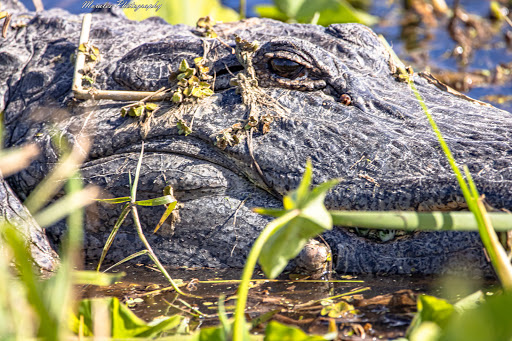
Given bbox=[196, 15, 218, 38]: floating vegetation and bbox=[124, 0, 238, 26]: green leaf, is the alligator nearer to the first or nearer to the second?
bbox=[196, 15, 218, 38]: floating vegetation

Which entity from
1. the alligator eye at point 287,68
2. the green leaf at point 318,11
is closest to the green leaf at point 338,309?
the alligator eye at point 287,68

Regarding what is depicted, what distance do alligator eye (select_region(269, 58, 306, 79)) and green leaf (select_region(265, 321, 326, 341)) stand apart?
5.38 ft

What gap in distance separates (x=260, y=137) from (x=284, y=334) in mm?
1279

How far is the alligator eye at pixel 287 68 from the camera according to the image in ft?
9.89

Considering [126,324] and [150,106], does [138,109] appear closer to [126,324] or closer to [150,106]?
[150,106]

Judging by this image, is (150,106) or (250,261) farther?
(150,106)

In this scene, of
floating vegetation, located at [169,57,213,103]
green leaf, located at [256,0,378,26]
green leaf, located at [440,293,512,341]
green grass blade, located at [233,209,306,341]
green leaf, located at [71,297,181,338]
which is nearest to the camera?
green leaf, located at [440,293,512,341]

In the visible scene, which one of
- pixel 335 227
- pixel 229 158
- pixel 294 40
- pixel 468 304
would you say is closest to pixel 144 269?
pixel 229 158

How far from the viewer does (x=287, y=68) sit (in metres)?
3.03

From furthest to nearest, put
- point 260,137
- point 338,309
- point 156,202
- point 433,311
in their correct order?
point 260,137 < point 156,202 < point 338,309 < point 433,311

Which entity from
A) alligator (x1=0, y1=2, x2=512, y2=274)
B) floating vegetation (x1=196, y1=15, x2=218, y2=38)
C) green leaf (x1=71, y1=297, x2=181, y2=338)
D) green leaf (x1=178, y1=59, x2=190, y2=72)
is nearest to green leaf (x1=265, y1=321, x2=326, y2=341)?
green leaf (x1=71, y1=297, x2=181, y2=338)

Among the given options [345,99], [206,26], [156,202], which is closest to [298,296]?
[156,202]

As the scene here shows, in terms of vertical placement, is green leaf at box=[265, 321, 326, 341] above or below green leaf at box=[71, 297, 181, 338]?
above

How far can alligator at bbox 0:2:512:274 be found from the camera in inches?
100
